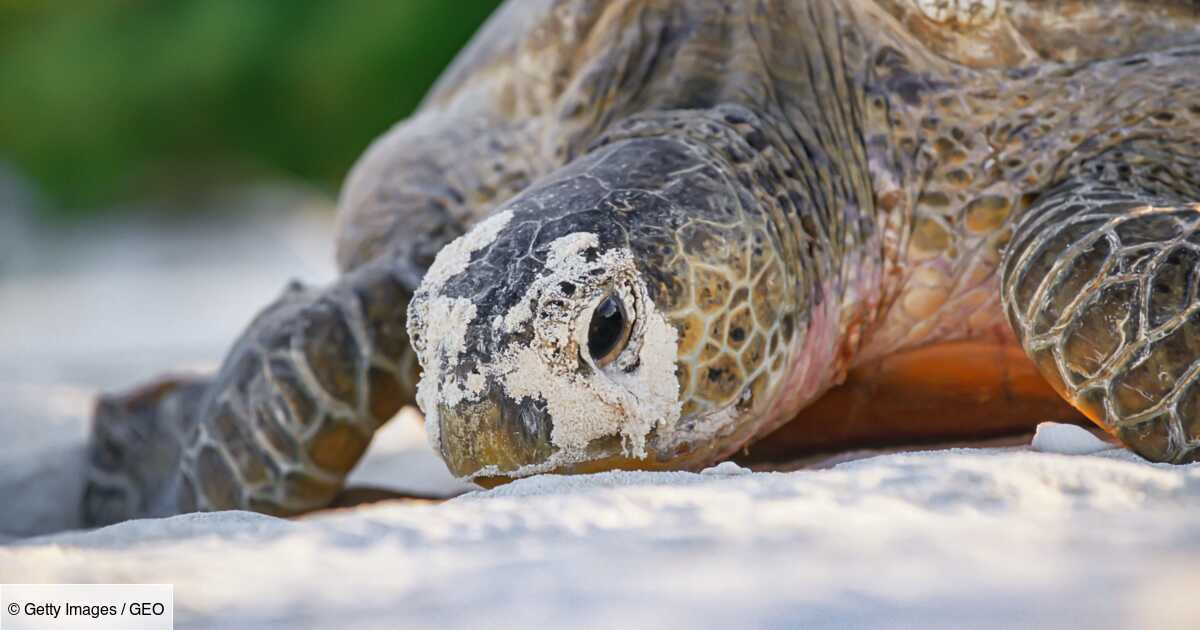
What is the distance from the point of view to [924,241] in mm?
1759

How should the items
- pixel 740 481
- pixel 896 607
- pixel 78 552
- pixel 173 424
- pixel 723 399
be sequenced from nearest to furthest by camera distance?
pixel 896 607 → pixel 78 552 → pixel 740 481 → pixel 723 399 → pixel 173 424

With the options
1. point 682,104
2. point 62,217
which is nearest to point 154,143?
point 62,217

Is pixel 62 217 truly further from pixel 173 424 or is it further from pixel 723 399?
pixel 723 399

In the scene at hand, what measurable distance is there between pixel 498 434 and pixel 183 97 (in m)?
11.0

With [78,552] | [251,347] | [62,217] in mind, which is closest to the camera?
[78,552]

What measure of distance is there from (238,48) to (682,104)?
404 inches

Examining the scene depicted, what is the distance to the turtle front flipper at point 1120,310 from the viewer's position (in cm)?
129

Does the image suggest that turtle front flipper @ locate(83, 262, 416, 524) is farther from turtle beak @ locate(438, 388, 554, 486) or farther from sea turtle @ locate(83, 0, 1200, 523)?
turtle beak @ locate(438, 388, 554, 486)

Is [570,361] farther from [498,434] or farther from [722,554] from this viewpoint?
[722,554]

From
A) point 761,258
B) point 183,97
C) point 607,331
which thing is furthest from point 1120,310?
point 183,97

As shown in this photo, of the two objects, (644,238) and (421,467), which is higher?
(644,238)

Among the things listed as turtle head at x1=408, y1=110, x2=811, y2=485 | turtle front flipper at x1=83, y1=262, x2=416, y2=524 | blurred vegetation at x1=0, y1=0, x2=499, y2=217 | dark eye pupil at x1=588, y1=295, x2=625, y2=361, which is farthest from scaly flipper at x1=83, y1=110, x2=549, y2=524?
blurred vegetation at x1=0, y1=0, x2=499, y2=217

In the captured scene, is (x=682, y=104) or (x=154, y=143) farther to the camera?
(x=154, y=143)

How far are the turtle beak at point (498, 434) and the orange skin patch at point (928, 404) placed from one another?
61cm
